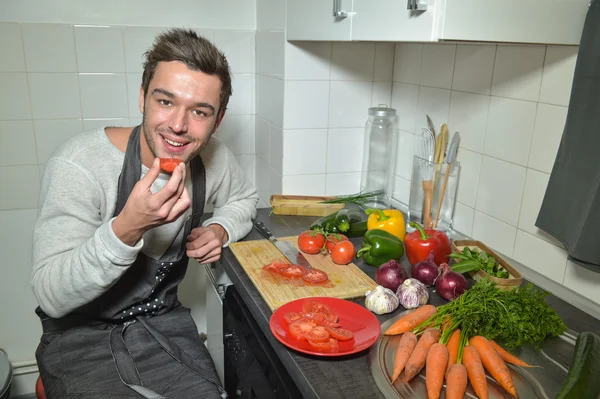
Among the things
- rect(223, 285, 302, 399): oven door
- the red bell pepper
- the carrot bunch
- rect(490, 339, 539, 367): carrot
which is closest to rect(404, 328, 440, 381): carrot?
the carrot bunch

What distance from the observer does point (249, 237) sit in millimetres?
1672

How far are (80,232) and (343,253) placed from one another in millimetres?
698

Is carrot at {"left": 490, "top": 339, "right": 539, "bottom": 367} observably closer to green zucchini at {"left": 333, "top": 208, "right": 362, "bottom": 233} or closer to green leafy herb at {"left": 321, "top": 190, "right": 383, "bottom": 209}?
green zucchini at {"left": 333, "top": 208, "right": 362, "bottom": 233}

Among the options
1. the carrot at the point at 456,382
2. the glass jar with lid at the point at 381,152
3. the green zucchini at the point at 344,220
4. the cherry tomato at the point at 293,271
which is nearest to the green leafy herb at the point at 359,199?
the glass jar with lid at the point at 381,152

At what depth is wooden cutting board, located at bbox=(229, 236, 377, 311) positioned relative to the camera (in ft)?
4.15

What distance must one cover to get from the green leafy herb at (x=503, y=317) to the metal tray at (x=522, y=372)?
0.03 meters

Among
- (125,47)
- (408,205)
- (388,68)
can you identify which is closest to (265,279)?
(408,205)

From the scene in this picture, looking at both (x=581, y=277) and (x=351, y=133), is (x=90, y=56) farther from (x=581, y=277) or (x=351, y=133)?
(x=581, y=277)

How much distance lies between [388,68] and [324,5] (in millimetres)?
518

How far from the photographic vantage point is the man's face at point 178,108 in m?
1.34

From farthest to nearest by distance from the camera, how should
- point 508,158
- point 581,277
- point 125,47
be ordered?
1. point 125,47
2. point 508,158
3. point 581,277

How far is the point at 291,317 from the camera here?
3.71 feet

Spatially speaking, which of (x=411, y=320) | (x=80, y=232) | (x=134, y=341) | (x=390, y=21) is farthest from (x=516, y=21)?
(x=134, y=341)

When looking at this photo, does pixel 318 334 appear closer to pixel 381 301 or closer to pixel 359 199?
pixel 381 301
